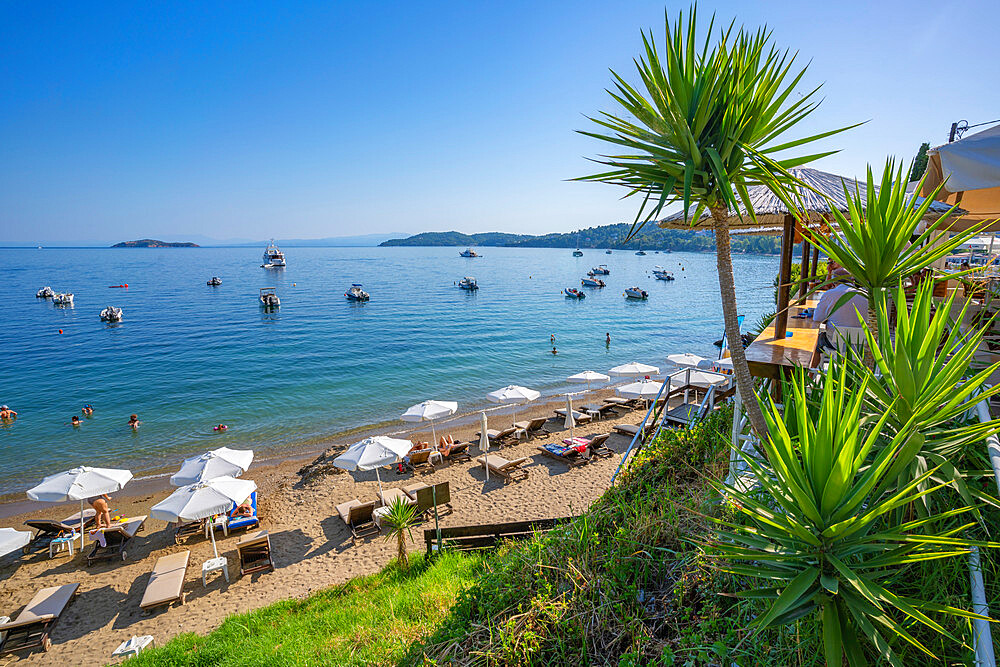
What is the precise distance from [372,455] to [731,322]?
11.7 meters

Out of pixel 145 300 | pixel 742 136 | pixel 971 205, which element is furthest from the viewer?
pixel 145 300

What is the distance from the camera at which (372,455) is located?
13.3 meters

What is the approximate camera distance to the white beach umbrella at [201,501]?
10500 mm

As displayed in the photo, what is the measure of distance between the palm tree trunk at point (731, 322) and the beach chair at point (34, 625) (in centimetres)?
1303

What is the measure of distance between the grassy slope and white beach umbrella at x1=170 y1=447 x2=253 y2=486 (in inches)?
206

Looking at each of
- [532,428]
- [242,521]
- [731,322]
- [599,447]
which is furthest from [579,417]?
[731,322]

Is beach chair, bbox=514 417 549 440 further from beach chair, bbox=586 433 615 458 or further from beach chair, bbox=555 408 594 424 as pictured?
beach chair, bbox=586 433 615 458

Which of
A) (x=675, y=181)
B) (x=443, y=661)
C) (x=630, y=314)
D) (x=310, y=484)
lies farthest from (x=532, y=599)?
(x=630, y=314)

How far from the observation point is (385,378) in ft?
98.6

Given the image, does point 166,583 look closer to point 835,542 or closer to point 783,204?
point 835,542

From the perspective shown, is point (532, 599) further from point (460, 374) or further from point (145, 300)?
point (145, 300)

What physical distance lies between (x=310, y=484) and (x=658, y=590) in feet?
47.3

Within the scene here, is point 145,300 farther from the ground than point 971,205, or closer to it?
closer to it

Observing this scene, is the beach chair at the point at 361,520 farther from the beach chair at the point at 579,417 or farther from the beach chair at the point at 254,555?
the beach chair at the point at 579,417
